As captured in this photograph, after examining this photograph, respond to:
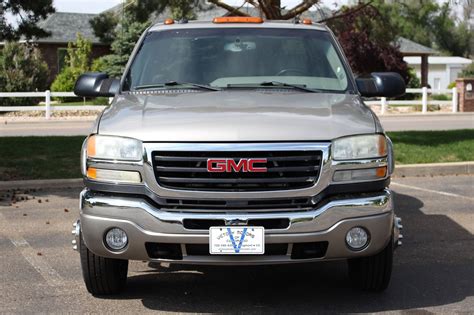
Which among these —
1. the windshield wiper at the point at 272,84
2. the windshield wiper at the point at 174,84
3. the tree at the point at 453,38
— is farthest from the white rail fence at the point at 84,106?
the tree at the point at 453,38

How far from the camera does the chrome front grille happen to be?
16.2 ft

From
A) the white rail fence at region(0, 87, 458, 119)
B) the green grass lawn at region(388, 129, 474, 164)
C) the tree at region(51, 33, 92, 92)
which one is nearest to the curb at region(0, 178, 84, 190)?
the green grass lawn at region(388, 129, 474, 164)

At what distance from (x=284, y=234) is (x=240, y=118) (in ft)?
2.61

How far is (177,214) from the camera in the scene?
4.93 m

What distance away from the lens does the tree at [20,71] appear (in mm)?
31891

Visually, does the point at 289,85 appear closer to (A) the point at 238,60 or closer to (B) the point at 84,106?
(A) the point at 238,60

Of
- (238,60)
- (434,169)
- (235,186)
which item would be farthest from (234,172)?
(434,169)

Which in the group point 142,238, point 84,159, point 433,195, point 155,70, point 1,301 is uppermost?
point 155,70

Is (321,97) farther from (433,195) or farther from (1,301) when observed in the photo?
(433,195)

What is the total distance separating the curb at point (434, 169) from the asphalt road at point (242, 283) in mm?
4121

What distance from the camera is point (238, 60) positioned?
6.40 m

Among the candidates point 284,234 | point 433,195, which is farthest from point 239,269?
point 433,195

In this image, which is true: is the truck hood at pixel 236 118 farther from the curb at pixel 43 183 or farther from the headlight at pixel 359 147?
the curb at pixel 43 183

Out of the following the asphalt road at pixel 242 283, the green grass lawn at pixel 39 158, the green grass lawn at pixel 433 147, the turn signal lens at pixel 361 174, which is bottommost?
the green grass lawn at pixel 433 147
